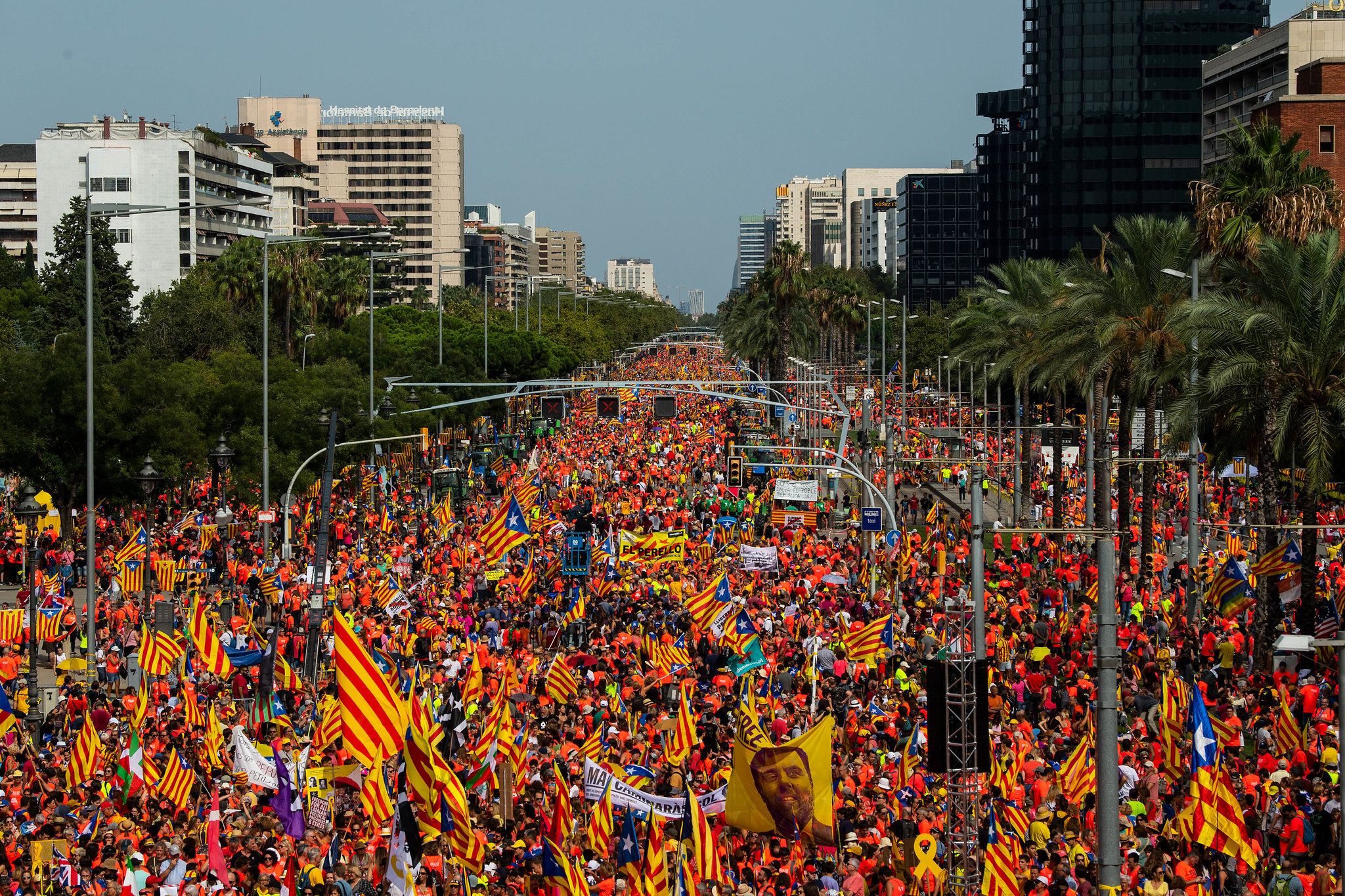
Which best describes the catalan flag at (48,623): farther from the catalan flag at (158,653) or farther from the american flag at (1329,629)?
the american flag at (1329,629)

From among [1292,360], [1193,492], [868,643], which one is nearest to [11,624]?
[868,643]

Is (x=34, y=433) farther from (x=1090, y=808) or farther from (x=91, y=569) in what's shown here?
(x=1090, y=808)

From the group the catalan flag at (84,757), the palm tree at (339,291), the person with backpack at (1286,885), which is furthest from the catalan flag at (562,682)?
the palm tree at (339,291)

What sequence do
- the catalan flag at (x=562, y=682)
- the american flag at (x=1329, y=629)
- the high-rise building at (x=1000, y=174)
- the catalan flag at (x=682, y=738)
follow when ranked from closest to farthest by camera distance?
the catalan flag at (x=682, y=738) < the american flag at (x=1329, y=629) < the catalan flag at (x=562, y=682) < the high-rise building at (x=1000, y=174)

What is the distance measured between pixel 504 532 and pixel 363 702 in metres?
14.9

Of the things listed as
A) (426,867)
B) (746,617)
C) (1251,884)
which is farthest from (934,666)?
(746,617)

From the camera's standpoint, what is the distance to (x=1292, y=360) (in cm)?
2459

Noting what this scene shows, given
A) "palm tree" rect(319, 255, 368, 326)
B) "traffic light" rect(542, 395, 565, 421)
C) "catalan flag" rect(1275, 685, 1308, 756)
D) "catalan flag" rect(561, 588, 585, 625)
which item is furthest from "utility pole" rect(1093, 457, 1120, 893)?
"palm tree" rect(319, 255, 368, 326)

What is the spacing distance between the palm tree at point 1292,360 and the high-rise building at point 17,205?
4341 inches

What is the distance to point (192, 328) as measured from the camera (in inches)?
2549

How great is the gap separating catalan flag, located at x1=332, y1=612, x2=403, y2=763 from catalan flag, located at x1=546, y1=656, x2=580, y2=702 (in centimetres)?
627

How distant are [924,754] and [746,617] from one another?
22.3 ft

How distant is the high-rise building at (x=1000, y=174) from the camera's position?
6073 inches

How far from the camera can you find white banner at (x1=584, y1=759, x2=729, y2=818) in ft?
51.2
